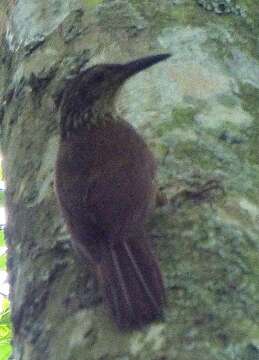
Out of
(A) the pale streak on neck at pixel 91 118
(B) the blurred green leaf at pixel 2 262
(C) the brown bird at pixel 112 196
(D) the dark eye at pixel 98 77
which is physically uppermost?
(C) the brown bird at pixel 112 196

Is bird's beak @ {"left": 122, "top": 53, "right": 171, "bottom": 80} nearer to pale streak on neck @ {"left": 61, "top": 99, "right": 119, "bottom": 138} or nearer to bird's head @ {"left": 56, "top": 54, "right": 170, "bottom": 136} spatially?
bird's head @ {"left": 56, "top": 54, "right": 170, "bottom": 136}

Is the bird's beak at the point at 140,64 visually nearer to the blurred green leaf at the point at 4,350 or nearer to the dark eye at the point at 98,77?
the dark eye at the point at 98,77

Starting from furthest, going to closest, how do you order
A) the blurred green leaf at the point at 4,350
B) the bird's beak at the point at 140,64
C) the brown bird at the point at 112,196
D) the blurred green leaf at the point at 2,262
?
the blurred green leaf at the point at 2,262, the blurred green leaf at the point at 4,350, the bird's beak at the point at 140,64, the brown bird at the point at 112,196

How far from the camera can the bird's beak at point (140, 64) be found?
332 cm

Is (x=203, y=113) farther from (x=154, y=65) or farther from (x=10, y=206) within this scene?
(x=10, y=206)

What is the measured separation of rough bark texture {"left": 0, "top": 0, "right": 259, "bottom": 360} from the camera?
2588mm

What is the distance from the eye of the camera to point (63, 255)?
302cm

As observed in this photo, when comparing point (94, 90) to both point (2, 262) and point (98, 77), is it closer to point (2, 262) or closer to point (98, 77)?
point (98, 77)

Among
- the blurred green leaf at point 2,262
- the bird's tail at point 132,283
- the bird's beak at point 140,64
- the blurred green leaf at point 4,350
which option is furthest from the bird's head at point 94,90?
the blurred green leaf at point 4,350

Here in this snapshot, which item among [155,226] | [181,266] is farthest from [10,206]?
[181,266]

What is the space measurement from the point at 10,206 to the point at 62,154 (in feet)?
0.87

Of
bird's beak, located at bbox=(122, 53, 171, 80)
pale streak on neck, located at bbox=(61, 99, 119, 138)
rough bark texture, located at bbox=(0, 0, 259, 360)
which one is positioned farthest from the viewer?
pale streak on neck, located at bbox=(61, 99, 119, 138)

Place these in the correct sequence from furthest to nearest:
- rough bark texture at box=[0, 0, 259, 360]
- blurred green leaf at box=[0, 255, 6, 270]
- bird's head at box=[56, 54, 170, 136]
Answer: blurred green leaf at box=[0, 255, 6, 270], bird's head at box=[56, 54, 170, 136], rough bark texture at box=[0, 0, 259, 360]

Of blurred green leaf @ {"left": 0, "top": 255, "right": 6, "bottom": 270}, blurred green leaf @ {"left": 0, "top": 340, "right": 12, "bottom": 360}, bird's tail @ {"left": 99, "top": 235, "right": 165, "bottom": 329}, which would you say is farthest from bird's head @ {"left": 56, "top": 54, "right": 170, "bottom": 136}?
blurred green leaf @ {"left": 0, "top": 340, "right": 12, "bottom": 360}
